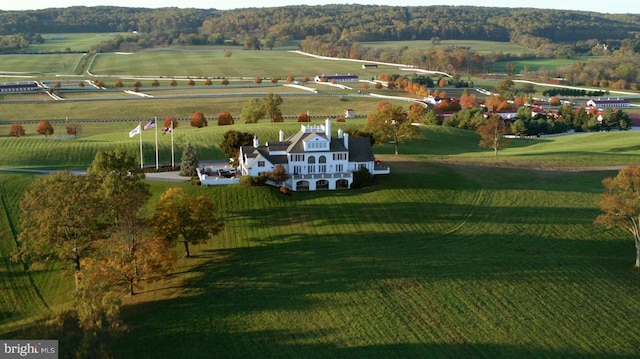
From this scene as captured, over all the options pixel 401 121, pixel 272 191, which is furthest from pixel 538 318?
pixel 401 121

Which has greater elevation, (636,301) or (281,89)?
(281,89)

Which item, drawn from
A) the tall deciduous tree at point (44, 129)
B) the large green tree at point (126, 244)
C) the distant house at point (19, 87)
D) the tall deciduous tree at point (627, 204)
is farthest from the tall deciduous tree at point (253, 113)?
the distant house at point (19, 87)

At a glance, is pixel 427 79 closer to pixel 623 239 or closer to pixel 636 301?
pixel 623 239

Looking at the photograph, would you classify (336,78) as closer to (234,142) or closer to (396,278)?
(234,142)

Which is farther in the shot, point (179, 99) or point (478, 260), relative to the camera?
point (179, 99)

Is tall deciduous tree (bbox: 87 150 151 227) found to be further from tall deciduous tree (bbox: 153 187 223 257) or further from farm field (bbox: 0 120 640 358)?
farm field (bbox: 0 120 640 358)

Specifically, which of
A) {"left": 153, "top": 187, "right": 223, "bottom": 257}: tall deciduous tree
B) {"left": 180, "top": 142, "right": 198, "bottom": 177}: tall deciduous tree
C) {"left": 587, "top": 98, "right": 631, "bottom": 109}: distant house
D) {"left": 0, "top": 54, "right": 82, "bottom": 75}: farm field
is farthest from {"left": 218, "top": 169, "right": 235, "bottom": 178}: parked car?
{"left": 0, "top": 54, "right": 82, "bottom": 75}: farm field
